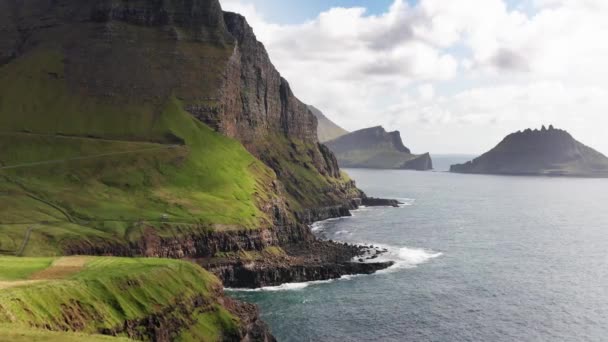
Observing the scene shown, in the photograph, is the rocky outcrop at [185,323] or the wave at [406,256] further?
the wave at [406,256]

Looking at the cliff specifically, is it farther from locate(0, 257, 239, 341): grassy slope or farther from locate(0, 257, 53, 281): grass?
locate(0, 257, 53, 281): grass

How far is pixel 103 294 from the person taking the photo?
8381 centimetres

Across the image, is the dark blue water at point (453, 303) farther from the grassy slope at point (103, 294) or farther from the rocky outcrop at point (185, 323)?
the grassy slope at point (103, 294)

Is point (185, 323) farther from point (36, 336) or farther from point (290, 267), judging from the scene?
point (290, 267)

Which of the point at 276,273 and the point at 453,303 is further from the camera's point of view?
the point at 276,273

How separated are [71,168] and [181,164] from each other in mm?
37394

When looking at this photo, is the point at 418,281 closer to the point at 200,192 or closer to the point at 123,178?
the point at 200,192

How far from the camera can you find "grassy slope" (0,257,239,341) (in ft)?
237

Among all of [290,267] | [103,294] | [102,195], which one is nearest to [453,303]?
[290,267]

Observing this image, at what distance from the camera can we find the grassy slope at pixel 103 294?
72250mm

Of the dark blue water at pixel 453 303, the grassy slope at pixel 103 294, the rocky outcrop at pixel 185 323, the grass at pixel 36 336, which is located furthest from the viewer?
the dark blue water at pixel 453 303

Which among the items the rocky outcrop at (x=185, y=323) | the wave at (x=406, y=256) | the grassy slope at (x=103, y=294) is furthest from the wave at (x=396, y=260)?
the grassy slope at (x=103, y=294)

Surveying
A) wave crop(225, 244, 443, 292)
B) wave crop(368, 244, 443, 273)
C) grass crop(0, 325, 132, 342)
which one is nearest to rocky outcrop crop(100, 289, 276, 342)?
grass crop(0, 325, 132, 342)

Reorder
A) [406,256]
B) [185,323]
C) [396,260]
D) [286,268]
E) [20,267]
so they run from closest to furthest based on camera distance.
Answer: [185,323] → [20,267] → [286,268] → [396,260] → [406,256]
